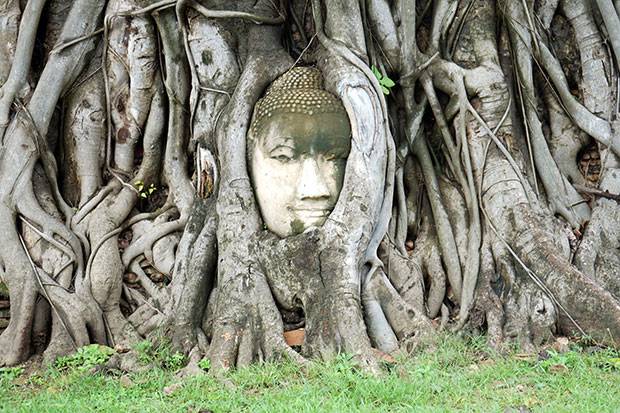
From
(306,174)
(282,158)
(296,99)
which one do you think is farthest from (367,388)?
(296,99)

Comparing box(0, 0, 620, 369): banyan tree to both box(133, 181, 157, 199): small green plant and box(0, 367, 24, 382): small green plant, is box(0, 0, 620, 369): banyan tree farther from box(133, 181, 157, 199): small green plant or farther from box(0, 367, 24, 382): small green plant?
box(0, 367, 24, 382): small green plant

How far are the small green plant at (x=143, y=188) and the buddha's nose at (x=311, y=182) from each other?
1.35 meters

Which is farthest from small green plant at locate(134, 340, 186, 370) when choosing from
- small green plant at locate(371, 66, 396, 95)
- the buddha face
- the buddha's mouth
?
small green plant at locate(371, 66, 396, 95)

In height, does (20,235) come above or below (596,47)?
below

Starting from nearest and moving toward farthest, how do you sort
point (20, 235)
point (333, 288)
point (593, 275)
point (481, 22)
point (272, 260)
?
point (333, 288) < point (272, 260) < point (593, 275) < point (20, 235) < point (481, 22)

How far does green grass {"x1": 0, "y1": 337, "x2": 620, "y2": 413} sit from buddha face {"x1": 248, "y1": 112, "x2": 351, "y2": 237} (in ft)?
2.89

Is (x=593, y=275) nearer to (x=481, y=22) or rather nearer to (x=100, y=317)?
(x=481, y=22)

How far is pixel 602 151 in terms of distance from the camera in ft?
14.6

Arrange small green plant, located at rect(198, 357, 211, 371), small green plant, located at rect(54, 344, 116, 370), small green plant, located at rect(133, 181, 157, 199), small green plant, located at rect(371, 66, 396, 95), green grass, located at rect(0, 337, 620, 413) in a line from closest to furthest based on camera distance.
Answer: green grass, located at rect(0, 337, 620, 413), small green plant, located at rect(198, 357, 211, 371), small green plant, located at rect(54, 344, 116, 370), small green plant, located at rect(371, 66, 396, 95), small green plant, located at rect(133, 181, 157, 199)

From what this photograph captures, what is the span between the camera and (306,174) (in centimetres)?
389

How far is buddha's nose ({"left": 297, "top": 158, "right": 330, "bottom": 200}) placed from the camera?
3854mm

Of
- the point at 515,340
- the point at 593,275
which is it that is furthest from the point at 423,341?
the point at 593,275

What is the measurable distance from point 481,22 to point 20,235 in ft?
10.5

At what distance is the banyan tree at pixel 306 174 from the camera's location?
3.77 metres
